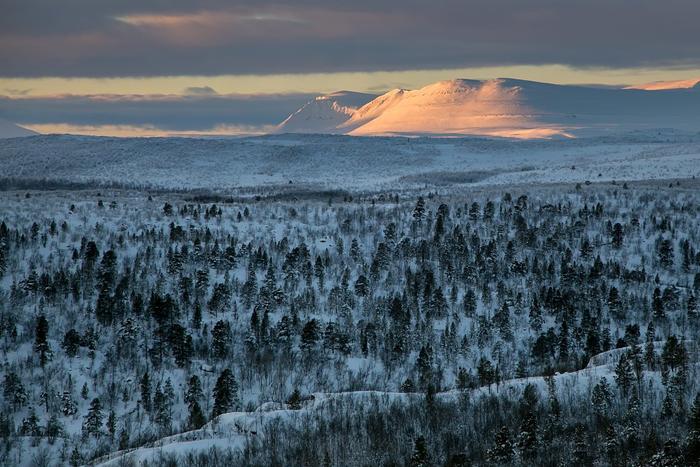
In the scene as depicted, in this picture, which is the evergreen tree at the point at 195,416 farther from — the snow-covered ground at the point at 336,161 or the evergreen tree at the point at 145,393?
the snow-covered ground at the point at 336,161

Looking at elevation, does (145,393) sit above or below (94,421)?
above

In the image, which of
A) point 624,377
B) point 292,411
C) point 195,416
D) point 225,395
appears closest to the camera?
point 624,377

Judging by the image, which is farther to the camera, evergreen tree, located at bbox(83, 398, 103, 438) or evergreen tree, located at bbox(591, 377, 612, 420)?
evergreen tree, located at bbox(83, 398, 103, 438)

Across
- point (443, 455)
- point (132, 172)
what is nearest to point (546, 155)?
point (132, 172)

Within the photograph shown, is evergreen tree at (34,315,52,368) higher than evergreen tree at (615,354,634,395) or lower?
lower

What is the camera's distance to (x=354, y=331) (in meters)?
A: 46.6

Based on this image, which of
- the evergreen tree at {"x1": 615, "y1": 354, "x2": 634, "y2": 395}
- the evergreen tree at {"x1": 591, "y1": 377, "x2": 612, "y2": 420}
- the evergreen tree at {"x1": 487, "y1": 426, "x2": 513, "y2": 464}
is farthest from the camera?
the evergreen tree at {"x1": 615, "y1": 354, "x2": 634, "y2": 395}

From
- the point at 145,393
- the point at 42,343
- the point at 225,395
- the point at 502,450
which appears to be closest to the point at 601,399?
the point at 502,450

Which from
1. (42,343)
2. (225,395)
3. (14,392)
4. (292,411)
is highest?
(292,411)

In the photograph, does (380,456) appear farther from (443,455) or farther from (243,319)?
(243,319)

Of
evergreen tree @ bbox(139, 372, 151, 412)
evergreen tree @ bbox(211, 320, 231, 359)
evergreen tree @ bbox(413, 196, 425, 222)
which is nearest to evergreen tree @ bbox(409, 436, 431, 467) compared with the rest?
evergreen tree @ bbox(139, 372, 151, 412)

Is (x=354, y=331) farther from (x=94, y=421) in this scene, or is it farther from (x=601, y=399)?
(x=601, y=399)

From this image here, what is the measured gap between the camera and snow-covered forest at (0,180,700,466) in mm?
26141

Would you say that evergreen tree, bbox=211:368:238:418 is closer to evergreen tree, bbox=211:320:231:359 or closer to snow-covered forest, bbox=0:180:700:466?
snow-covered forest, bbox=0:180:700:466
